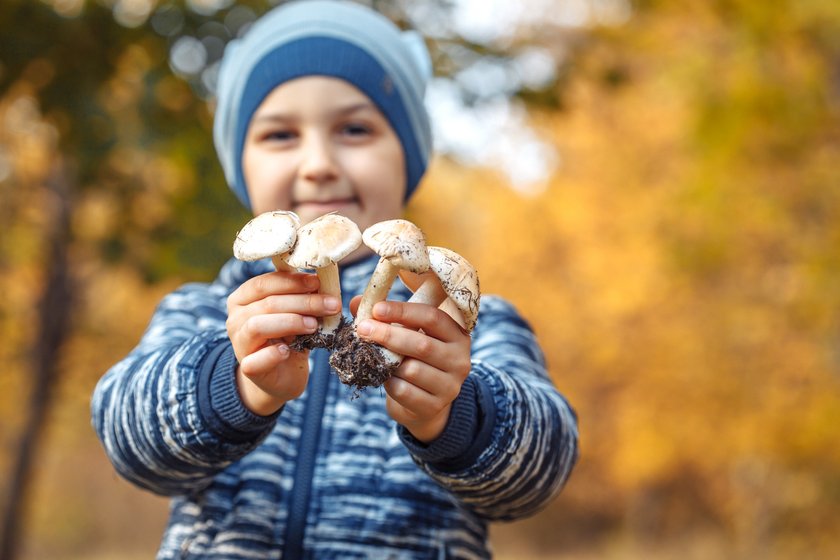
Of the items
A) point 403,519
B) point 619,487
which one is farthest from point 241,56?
point 619,487

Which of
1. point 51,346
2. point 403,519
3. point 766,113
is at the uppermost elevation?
point 766,113

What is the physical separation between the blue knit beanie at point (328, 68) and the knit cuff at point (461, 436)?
0.85 m

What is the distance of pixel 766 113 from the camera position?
24.2 feet

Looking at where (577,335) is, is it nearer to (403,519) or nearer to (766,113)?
(766,113)

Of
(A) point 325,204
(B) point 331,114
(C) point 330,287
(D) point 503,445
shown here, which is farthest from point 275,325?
(B) point 331,114

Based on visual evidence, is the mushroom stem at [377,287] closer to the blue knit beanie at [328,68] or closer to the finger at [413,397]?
the finger at [413,397]

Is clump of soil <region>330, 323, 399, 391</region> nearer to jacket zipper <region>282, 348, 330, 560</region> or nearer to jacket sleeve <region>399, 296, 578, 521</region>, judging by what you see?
jacket sleeve <region>399, 296, 578, 521</region>

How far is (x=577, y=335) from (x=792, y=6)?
604 cm

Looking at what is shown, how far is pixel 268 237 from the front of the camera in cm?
130

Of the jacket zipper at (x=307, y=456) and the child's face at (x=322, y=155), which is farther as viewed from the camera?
the child's face at (x=322, y=155)

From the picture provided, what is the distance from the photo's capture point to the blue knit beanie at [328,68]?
2055 mm

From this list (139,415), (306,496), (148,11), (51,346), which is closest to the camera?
(139,415)

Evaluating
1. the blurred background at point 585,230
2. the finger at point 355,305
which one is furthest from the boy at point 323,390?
the blurred background at point 585,230

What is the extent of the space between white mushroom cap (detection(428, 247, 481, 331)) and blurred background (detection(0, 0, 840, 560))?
3.94m
